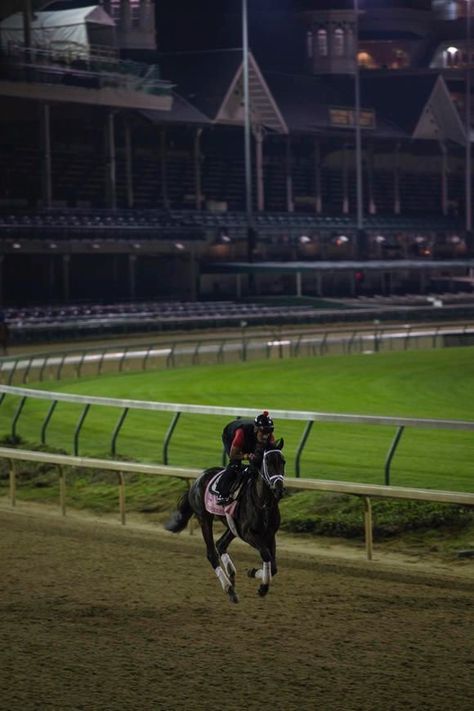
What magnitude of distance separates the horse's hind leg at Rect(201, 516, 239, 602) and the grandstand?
35305mm

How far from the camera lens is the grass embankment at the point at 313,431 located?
41.8 feet

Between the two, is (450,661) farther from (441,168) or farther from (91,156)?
(441,168)

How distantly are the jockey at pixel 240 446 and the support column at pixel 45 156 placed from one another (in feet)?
133

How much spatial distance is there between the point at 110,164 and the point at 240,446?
4362 centimetres

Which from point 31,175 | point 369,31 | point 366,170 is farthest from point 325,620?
point 369,31

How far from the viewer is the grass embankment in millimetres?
12727

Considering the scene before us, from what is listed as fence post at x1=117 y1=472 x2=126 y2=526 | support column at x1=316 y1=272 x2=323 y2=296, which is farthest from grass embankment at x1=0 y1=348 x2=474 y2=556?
support column at x1=316 y1=272 x2=323 y2=296

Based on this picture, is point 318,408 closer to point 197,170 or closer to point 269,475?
point 269,475

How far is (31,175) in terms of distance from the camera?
51.6 meters

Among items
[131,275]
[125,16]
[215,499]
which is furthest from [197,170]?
[215,499]

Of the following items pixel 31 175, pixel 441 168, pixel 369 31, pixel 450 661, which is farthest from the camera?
pixel 369 31

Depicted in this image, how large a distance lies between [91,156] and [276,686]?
157ft

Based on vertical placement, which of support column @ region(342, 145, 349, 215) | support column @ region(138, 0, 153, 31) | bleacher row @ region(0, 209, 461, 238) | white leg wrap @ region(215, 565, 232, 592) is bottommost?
white leg wrap @ region(215, 565, 232, 592)

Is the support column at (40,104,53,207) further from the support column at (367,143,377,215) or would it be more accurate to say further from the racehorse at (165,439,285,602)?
the racehorse at (165,439,285,602)
